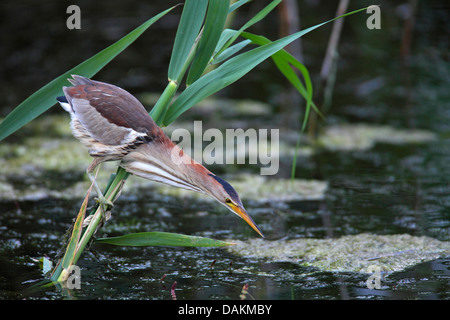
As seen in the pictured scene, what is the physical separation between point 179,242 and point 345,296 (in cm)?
85

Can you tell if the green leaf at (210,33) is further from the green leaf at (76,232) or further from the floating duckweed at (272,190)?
the floating duckweed at (272,190)

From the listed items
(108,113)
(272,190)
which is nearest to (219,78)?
(108,113)

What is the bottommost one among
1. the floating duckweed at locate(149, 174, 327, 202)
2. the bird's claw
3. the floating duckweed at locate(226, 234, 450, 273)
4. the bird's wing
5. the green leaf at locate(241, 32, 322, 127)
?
the floating duckweed at locate(226, 234, 450, 273)

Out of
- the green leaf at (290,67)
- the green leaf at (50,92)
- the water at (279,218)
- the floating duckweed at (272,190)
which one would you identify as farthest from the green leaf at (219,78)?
the floating duckweed at (272,190)

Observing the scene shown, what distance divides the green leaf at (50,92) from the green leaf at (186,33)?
109mm

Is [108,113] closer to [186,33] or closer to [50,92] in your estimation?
[50,92]

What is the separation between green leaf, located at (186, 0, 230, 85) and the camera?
9.58 ft

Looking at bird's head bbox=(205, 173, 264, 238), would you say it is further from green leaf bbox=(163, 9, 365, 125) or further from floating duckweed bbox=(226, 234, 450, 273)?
floating duckweed bbox=(226, 234, 450, 273)

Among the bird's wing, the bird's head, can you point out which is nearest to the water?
the bird's head

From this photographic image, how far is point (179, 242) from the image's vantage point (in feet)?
9.23

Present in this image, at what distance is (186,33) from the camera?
3.03 metres

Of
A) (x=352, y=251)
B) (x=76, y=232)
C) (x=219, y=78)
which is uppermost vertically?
(x=219, y=78)

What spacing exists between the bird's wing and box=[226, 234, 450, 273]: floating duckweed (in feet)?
3.34

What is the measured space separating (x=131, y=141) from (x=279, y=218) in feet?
5.07
